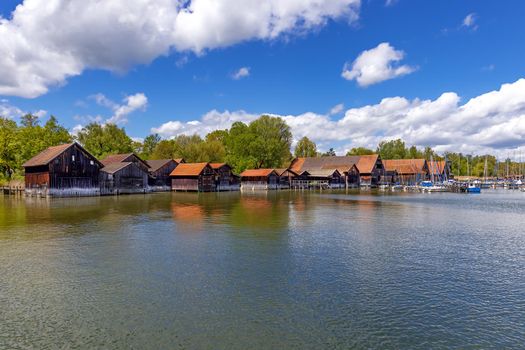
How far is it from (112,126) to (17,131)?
2517 cm

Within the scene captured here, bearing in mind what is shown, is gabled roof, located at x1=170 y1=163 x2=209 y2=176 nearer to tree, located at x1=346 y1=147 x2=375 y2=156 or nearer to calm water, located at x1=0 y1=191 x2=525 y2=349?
calm water, located at x1=0 y1=191 x2=525 y2=349

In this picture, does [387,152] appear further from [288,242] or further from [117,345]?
[117,345]

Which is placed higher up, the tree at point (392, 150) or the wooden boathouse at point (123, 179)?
the tree at point (392, 150)

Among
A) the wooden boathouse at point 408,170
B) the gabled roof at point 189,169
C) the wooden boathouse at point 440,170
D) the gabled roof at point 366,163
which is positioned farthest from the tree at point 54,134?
the wooden boathouse at point 440,170

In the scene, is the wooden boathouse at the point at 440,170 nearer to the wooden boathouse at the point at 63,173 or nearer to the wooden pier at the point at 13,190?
the wooden boathouse at the point at 63,173

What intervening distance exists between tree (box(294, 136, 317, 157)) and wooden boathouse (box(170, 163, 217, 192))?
6957 cm

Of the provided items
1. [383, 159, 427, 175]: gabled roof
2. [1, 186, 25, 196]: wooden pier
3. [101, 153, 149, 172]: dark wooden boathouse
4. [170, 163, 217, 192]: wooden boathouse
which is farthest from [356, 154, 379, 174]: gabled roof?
[1, 186, 25, 196]: wooden pier

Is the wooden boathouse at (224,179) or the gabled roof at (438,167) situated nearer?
the wooden boathouse at (224,179)

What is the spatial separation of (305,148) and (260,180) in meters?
60.4

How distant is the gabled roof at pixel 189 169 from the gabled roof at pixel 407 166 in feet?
248

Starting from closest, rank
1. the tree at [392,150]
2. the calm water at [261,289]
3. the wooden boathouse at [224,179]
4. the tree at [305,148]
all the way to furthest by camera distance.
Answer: the calm water at [261,289], the wooden boathouse at [224,179], the tree at [305,148], the tree at [392,150]

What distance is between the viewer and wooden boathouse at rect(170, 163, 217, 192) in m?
83.2

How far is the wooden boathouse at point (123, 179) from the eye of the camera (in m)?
67.0

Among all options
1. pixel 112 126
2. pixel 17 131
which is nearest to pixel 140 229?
pixel 17 131
